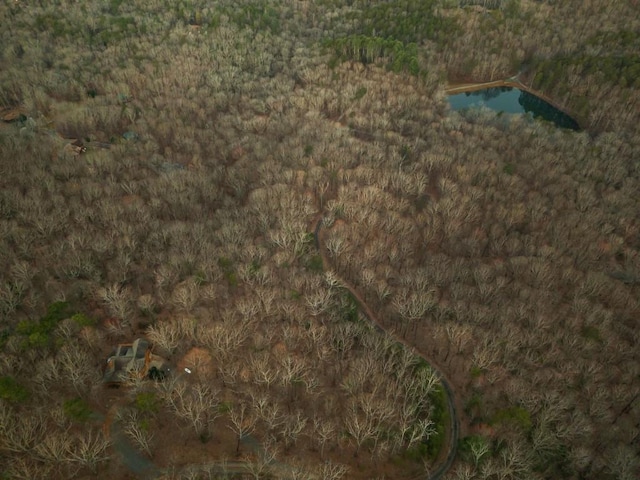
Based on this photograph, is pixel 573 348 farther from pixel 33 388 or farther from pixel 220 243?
pixel 33 388

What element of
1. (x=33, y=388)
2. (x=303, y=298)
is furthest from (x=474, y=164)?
(x=33, y=388)

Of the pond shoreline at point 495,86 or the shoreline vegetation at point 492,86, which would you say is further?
the shoreline vegetation at point 492,86

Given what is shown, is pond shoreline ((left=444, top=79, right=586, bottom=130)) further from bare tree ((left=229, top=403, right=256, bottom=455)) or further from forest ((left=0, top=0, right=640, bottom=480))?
bare tree ((left=229, top=403, right=256, bottom=455))

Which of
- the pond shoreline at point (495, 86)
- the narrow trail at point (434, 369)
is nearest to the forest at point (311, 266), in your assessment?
the narrow trail at point (434, 369)

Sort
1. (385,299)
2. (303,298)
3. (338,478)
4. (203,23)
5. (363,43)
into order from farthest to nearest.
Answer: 1. (203,23)
2. (363,43)
3. (385,299)
4. (303,298)
5. (338,478)

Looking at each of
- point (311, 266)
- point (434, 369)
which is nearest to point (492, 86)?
point (311, 266)

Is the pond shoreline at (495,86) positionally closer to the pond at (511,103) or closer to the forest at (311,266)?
the pond at (511,103)
